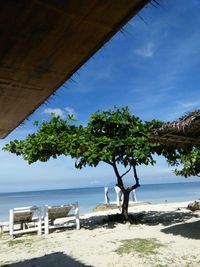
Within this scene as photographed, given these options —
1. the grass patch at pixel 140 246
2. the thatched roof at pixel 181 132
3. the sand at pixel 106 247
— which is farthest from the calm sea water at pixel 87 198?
the thatched roof at pixel 181 132

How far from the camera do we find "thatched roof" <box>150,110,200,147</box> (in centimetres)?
703

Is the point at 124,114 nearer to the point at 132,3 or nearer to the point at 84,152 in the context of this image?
the point at 84,152

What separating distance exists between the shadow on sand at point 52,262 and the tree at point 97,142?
4.38 meters

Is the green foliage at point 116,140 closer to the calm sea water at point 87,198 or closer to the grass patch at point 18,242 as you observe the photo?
the grass patch at point 18,242

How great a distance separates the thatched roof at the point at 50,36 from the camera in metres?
1.42

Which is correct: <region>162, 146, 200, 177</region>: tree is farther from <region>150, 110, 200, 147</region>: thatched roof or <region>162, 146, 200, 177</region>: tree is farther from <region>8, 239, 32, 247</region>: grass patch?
<region>8, 239, 32, 247</region>: grass patch

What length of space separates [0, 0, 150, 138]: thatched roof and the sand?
209 inches

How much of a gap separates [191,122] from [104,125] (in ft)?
18.9

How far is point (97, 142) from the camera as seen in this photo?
1158 centimetres

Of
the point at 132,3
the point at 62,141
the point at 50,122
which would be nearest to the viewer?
the point at 132,3

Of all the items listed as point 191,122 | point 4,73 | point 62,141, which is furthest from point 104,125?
point 4,73

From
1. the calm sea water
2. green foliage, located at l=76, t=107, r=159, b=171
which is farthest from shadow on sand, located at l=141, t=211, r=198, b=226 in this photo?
the calm sea water

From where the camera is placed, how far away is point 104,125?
12414 mm

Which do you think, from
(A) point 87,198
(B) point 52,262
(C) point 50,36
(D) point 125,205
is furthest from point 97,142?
(A) point 87,198
